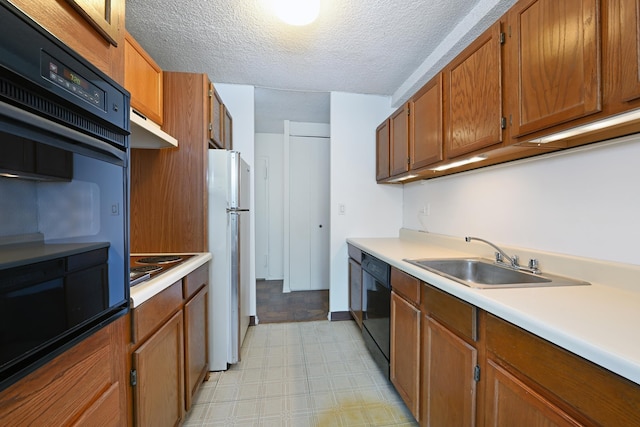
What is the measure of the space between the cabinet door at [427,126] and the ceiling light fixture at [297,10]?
860 millimetres

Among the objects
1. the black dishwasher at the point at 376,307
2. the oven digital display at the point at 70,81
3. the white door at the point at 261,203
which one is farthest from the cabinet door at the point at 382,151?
the oven digital display at the point at 70,81

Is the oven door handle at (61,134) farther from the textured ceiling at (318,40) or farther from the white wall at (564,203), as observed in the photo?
the white wall at (564,203)

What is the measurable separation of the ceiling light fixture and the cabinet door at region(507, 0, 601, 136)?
983mm

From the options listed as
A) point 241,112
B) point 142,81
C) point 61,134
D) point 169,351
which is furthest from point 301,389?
point 241,112

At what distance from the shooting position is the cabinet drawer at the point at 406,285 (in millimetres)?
1356

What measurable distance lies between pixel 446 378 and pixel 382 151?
202cm

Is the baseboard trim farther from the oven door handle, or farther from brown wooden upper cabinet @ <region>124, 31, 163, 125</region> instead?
the oven door handle

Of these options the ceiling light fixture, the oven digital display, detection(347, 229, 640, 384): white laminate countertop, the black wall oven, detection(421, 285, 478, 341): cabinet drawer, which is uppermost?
the ceiling light fixture

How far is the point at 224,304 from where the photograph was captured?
73.2 inches

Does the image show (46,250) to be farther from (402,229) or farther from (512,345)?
(402,229)

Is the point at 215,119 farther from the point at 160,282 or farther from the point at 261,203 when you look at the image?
the point at 261,203

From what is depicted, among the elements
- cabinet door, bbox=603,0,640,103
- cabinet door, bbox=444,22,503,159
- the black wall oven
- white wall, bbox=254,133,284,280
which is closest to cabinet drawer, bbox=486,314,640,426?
cabinet door, bbox=603,0,640,103

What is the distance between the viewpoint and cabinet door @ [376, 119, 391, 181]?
2.52 meters

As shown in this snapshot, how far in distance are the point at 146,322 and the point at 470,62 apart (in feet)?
6.36
